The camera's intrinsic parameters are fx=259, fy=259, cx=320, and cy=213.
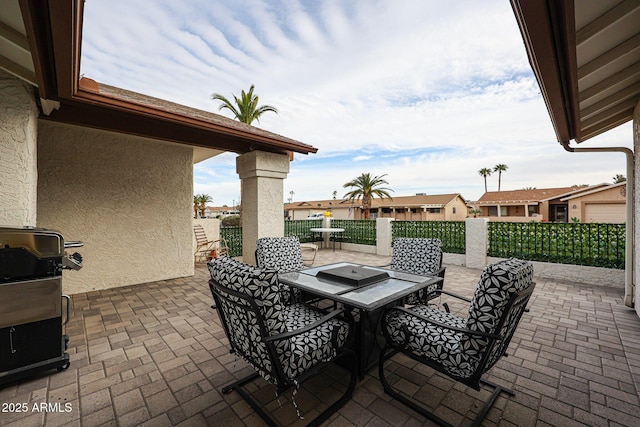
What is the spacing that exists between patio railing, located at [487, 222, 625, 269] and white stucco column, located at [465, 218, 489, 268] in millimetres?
213

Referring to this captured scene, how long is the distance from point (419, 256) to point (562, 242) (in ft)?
14.1

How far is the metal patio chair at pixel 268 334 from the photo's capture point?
4.80ft

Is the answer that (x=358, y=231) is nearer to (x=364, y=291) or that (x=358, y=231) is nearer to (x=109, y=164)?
(x=109, y=164)

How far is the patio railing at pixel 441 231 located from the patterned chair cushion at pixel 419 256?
13.9 ft

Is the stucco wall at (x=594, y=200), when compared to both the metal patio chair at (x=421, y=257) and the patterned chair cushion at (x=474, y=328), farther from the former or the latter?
the patterned chair cushion at (x=474, y=328)

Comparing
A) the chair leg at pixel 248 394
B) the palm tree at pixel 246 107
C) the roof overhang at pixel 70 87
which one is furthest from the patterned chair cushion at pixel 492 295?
the palm tree at pixel 246 107

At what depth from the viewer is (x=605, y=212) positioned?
15.5 m

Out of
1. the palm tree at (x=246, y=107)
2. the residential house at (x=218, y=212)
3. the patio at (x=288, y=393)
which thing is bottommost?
the patio at (x=288, y=393)

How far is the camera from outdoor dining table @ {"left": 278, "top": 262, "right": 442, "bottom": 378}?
2043 mm

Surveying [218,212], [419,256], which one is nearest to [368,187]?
[419,256]

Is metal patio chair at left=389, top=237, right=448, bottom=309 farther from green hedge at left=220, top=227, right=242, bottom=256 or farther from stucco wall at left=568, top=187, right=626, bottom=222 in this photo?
stucco wall at left=568, top=187, right=626, bottom=222

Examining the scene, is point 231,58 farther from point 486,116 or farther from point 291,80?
point 486,116

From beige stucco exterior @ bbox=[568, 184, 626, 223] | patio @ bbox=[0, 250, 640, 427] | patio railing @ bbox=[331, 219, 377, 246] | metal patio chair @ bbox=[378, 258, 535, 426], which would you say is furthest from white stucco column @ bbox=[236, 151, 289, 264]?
beige stucco exterior @ bbox=[568, 184, 626, 223]

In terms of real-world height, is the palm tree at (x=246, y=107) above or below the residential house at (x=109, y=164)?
above
